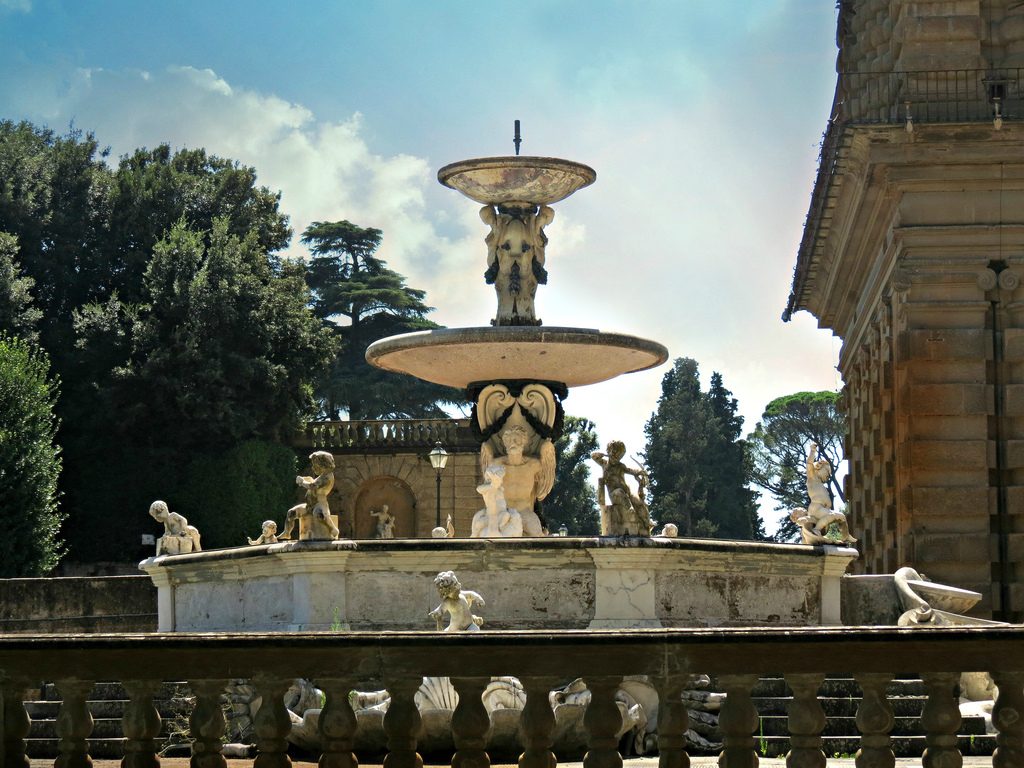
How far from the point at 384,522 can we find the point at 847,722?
39450 mm

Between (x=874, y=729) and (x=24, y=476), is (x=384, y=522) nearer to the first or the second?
(x=24, y=476)

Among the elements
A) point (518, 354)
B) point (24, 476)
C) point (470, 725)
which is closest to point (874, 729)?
point (470, 725)

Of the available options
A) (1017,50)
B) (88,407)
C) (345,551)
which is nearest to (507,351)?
(345,551)

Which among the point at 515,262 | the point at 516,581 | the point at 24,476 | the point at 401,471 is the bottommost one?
the point at 516,581

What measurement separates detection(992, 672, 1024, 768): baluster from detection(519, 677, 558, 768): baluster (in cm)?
170

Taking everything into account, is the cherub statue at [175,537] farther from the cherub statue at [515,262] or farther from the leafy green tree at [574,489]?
the leafy green tree at [574,489]

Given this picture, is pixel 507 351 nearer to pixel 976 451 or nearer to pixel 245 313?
pixel 976 451

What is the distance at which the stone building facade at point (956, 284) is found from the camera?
92.1 ft

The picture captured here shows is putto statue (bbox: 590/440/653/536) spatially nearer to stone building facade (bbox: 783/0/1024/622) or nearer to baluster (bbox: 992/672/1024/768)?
baluster (bbox: 992/672/1024/768)

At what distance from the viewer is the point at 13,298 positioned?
43531mm

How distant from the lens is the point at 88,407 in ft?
149

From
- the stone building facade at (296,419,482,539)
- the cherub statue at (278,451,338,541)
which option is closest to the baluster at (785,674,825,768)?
the cherub statue at (278,451,338,541)

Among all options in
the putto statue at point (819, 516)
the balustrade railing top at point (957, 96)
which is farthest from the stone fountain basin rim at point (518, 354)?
the balustrade railing top at point (957, 96)

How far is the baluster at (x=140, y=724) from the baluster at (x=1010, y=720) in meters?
3.26
